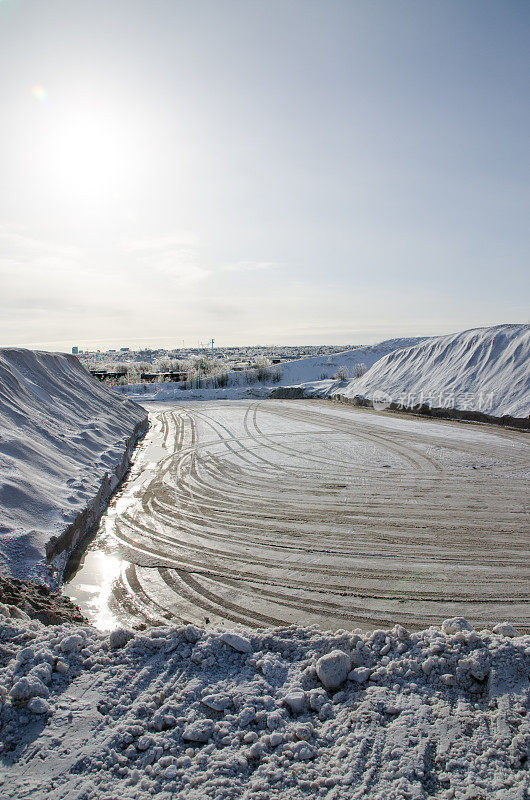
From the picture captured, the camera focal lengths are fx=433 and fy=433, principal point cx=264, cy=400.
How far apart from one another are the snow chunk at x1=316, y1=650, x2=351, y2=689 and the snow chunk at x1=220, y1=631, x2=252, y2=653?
23.4 inches

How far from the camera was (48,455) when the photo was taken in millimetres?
8375

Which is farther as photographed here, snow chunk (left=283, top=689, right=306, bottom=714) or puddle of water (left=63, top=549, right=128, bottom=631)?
puddle of water (left=63, top=549, right=128, bottom=631)

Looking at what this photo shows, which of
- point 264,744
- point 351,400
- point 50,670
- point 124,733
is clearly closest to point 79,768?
point 124,733

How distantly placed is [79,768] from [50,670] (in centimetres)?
75

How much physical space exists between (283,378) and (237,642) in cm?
3559

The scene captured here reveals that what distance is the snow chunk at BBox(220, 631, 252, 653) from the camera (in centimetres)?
346

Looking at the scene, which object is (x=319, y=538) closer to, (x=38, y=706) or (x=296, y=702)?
(x=296, y=702)

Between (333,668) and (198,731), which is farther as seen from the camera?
(333,668)

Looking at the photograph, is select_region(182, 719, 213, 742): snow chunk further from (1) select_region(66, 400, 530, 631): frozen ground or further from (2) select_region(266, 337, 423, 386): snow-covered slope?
(2) select_region(266, 337, 423, 386): snow-covered slope

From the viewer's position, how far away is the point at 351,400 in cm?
2488

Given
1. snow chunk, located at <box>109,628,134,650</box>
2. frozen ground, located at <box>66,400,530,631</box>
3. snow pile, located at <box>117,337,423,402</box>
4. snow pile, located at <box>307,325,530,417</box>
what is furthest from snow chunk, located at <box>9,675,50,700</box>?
snow pile, located at <box>117,337,423,402</box>

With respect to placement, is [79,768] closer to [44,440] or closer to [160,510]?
[160,510]

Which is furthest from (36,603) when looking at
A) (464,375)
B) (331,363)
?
(331,363)

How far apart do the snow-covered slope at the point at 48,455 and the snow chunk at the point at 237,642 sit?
2.73 metres
